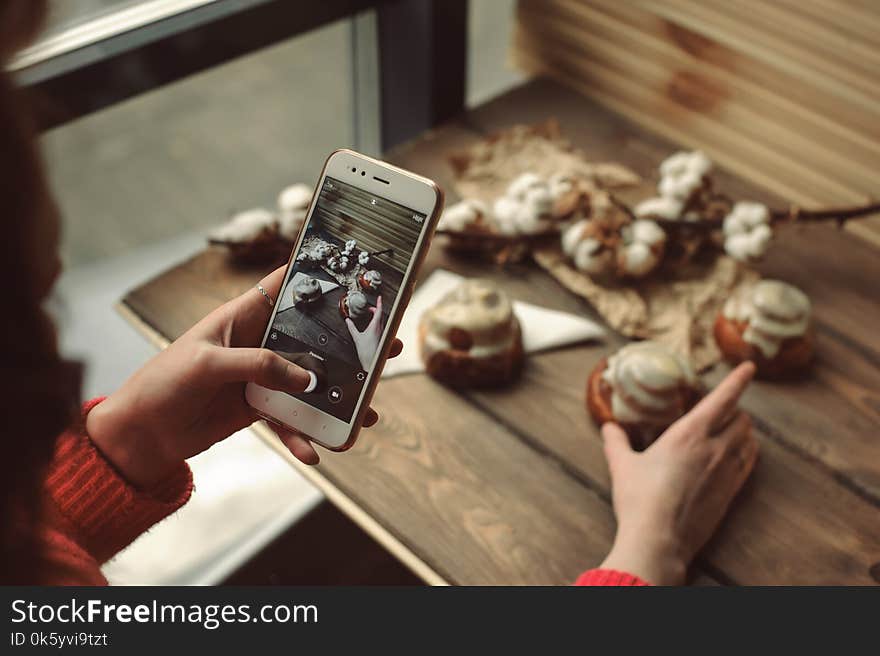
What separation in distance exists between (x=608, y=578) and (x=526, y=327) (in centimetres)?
34

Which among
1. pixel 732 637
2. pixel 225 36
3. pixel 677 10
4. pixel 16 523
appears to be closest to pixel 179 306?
pixel 225 36

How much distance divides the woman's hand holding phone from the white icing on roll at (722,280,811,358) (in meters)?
0.45

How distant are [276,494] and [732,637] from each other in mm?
779

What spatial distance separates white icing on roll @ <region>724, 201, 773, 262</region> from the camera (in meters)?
0.97

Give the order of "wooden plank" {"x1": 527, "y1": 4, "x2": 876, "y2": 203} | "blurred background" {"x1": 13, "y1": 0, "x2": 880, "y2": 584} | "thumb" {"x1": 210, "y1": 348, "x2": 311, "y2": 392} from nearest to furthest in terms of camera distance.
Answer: "thumb" {"x1": 210, "y1": 348, "x2": 311, "y2": 392}
"blurred background" {"x1": 13, "y1": 0, "x2": 880, "y2": 584}
"wooden plank" {"x1": 527, "y1": 4, "x2": 876, "y2": 203}

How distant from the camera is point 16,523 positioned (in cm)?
42

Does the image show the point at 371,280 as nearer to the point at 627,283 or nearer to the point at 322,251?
the point at 322,251

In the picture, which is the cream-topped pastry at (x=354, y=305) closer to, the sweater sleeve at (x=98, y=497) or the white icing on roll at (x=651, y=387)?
the sweater sleeve at (x=98, y=497)

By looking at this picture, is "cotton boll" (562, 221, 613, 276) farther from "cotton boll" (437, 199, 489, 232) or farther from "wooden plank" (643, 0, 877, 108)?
"wooden plank" (643, 0, 877, 108)

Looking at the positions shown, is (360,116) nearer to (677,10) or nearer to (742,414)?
(677,10)

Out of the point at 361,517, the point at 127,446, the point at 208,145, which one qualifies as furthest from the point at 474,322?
the point at 208,145

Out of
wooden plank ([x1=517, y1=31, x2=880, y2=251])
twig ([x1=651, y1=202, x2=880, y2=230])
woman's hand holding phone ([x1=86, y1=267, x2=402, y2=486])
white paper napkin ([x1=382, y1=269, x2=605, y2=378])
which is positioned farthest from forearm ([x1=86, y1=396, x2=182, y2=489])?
wooden plank ([x1=517, y1=31, x2=880, y2=251])

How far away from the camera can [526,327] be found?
96 cm

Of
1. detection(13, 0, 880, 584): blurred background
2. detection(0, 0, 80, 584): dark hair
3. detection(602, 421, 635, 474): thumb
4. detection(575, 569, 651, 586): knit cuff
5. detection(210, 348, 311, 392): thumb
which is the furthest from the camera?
detection(13, 0, 880, 584): blurred background
